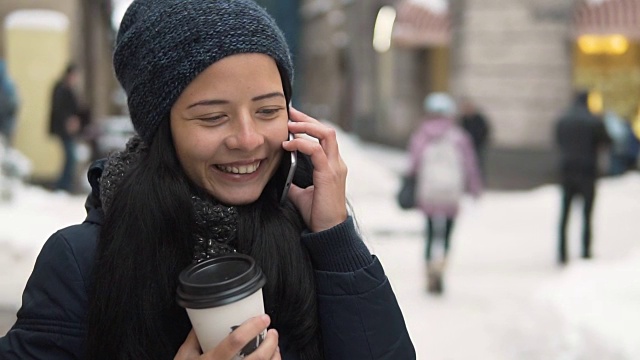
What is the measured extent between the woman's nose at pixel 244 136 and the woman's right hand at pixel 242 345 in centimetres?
37

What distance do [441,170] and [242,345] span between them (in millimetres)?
6563

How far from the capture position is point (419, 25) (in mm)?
23219

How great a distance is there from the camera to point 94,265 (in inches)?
71.1

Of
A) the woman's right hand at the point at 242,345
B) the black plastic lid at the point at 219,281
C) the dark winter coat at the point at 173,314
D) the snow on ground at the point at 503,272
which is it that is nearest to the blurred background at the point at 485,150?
the snow on ground at the point at 503,272

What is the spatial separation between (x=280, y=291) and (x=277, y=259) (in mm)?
68

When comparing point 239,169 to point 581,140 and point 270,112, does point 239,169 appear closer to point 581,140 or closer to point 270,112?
point 270,112

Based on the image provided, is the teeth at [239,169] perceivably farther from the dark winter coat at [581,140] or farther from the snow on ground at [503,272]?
the dark winter coat at [581,140]

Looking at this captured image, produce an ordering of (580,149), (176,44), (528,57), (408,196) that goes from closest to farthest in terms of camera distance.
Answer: (176,44)
(408,196)
(580,149)
(528,57)

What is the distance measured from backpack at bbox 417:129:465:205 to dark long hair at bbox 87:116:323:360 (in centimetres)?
622

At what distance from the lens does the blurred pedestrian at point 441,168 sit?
8.03 meters

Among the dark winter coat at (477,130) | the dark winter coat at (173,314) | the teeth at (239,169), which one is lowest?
the dark winter coat at (477,130)

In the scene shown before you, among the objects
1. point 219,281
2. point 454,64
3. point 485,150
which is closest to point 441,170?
point 219,281

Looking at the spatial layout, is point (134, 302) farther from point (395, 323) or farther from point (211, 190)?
point (395, 323)

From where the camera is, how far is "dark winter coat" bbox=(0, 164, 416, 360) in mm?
1775
